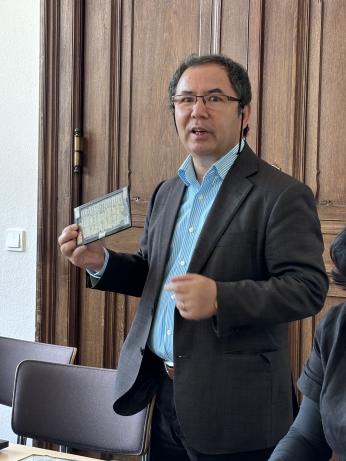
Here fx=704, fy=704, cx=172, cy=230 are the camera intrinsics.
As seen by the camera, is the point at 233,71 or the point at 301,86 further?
the point at 301,86

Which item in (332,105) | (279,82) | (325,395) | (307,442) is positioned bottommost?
(307,442)

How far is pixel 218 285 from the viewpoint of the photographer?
1648 millimetres

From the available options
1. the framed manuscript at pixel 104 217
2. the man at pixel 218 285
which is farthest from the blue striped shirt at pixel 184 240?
the framed manuscript at pixel 104 217

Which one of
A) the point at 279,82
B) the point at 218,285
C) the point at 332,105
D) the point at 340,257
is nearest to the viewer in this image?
the point at 340,257

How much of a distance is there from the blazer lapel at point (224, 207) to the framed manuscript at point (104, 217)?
208mm

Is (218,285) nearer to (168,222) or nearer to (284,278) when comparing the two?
(284,278)

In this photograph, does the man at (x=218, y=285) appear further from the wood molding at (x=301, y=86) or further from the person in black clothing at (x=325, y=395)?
the wood molding at (x=301, y=86)

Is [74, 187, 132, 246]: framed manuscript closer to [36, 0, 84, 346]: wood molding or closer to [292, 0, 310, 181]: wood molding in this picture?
[292, 0, 310, 181]: wood molding

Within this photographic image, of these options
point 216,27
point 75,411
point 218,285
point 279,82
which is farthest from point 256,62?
point 75,411

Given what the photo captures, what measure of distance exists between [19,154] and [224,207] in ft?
5.35

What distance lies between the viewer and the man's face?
74.1 inches

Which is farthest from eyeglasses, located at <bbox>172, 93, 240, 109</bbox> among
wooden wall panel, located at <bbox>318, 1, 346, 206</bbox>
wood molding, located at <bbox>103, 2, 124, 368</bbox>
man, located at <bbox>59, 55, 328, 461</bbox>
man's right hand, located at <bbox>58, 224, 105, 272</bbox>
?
wood molding, located at <bbox>103, 2, 124, 368</bbox>

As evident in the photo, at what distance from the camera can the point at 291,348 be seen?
8.75 feet

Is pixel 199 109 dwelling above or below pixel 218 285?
above
